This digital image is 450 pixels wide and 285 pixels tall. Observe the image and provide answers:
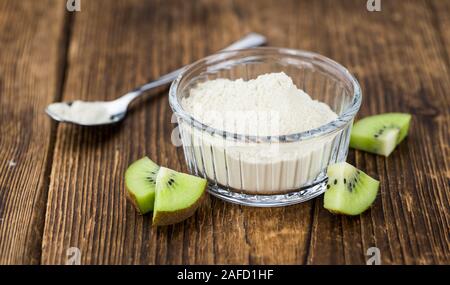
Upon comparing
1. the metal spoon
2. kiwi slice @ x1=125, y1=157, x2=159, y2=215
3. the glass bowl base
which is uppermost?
kiwi slice @ x1=125, y1=157, x2=159, y2=215

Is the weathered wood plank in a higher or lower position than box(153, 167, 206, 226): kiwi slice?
lower

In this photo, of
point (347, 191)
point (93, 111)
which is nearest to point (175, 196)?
point (347, 191)

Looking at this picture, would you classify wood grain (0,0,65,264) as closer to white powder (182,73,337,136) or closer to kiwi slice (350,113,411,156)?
white powder (182,73,337,136)

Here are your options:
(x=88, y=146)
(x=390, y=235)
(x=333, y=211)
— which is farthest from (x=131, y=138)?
(x=390, y=235)

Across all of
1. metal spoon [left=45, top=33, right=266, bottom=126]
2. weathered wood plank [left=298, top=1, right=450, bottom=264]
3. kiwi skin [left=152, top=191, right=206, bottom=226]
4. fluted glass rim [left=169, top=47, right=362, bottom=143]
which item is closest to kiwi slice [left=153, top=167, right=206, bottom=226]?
kiwi skin [left=152, top=191, right=206, bottom=226]

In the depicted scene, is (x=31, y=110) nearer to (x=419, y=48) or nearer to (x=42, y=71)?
(x=42, y=71)

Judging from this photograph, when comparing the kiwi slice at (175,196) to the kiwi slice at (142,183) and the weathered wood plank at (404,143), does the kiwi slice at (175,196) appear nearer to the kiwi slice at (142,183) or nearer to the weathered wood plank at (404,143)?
the kiwi slice at (142,183)
